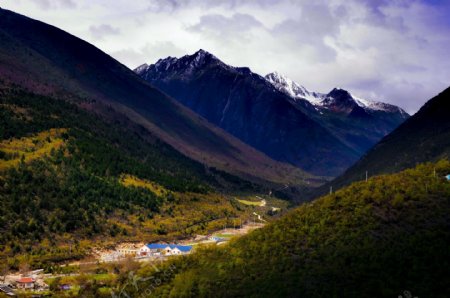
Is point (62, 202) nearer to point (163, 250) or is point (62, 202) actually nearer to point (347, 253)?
point (163, 250)

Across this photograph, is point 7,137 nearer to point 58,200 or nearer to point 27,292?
point 58,200

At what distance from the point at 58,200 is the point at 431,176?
351 ft

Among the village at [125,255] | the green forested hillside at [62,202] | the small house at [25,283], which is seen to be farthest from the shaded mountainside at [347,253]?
the green forested hillside at [62,202]

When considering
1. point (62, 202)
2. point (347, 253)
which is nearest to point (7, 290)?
point (62, 202)

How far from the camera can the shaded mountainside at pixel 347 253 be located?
66562mm

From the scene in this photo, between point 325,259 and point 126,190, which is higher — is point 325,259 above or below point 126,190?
→ below

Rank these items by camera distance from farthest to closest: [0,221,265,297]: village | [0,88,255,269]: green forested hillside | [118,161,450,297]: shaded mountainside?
[0,88,255,269]: green forested hillside, [0,221,265,297]: village, [118,161,450,297]: shaded mountainside

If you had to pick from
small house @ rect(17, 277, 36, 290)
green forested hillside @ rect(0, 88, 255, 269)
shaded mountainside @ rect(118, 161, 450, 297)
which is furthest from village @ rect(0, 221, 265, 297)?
shaded mountainside @ rect(118, 161, 450, 297)

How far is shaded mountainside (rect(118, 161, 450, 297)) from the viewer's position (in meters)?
66.6

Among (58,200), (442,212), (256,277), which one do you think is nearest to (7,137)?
(58,200)

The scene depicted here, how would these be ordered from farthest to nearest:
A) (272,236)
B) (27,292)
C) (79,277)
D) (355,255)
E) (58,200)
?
1. (58,200)
2. (79,277)
3. (27,292)
4. (272,236)
5. (355,255)

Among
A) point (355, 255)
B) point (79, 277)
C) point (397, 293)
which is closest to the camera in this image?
point (397, 293)

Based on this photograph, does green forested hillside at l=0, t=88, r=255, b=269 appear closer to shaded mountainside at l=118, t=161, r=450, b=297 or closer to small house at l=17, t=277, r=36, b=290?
small house at l=17, t=277, r=36, b=290

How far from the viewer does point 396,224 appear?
7550 centimetres
